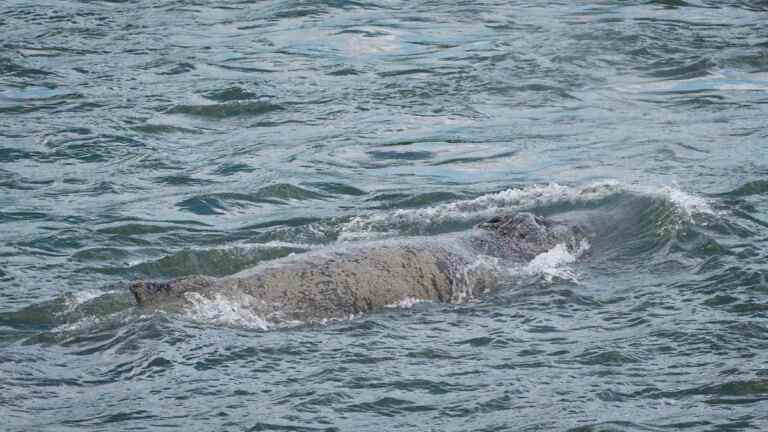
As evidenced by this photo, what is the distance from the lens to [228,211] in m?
12.5

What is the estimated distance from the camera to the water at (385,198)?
781cm

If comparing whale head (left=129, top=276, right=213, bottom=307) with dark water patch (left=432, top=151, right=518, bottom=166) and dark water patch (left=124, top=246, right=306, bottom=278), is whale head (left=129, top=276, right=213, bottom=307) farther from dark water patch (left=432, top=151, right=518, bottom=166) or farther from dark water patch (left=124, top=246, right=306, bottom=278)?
dark water patch (left=432, top=151, right=518, bottom=166)

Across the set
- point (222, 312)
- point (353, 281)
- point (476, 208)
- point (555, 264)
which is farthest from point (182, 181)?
point (222, 312)

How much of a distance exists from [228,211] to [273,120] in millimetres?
3577

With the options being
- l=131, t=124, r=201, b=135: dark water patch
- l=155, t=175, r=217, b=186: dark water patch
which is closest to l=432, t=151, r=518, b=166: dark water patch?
l=155, t=175, r=217, b=186: dark water patch

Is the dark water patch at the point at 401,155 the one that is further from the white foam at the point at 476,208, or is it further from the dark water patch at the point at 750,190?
the dark water patch at the point at 750,190

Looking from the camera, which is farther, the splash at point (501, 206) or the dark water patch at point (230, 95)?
the dark water patch at point (230, 95)

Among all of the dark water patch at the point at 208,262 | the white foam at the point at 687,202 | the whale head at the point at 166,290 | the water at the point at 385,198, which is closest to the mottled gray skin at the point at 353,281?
the whale head at the point at 166,290

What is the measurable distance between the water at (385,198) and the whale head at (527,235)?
159 mm

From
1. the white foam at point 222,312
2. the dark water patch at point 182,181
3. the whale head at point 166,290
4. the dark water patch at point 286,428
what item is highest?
the whale head at point 166,290

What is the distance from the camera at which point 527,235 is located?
10.5 meters

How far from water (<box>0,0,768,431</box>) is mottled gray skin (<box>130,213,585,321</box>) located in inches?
5.1

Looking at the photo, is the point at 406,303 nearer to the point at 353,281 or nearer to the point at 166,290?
the point at 353,281

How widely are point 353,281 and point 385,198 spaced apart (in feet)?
12.0
